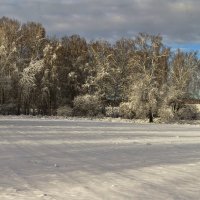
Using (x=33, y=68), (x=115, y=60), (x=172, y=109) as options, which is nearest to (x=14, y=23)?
(x=33, y=68)

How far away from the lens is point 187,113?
69000mm

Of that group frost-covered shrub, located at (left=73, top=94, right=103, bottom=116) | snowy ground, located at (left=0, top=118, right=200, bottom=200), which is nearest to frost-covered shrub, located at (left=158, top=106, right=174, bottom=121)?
frost-covered shrub, located at (left=73, top=94, right=103, bottom=116)

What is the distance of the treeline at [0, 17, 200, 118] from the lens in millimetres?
67500

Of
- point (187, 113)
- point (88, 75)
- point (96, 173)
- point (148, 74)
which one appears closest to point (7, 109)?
point (88, 75)

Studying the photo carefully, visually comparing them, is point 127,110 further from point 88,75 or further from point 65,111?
point 88,75

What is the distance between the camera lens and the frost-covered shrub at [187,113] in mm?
68069

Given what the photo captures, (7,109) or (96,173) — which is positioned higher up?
(7,109)

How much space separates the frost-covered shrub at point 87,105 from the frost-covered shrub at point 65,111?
3.97 feet

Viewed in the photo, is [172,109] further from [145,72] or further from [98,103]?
[98,103]

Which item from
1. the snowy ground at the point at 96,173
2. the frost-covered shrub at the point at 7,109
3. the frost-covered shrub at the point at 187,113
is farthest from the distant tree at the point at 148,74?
the snowy ground at the point at 96,173

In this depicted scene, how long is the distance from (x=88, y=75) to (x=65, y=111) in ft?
31.6

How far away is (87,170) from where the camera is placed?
12969 mm

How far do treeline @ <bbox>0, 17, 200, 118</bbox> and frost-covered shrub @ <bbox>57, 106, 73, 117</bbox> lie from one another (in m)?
0.14

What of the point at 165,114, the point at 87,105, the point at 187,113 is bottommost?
the point at 165,114
